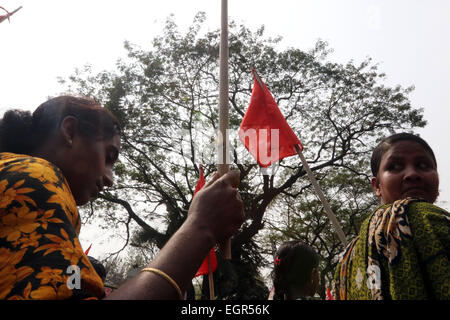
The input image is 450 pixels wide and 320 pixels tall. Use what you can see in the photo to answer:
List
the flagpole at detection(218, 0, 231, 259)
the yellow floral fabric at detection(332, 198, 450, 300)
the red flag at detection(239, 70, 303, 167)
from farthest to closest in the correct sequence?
the red flag at detection(239, 70, 303, 167) → the flagpole at detection(218, 0, 231, 259) → the yellow floral fabric at detection(332, 198, 450, 300)

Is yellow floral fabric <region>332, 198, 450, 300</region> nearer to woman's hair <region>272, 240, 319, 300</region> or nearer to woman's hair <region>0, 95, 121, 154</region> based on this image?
woman's hair <region>0, 95, 121, 154</region>

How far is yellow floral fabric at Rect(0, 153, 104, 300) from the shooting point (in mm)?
663

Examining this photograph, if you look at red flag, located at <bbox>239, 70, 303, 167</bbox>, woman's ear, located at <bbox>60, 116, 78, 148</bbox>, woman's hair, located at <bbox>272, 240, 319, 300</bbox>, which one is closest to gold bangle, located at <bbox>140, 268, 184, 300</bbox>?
woman's ear, located at <bbox>60, 116, 78, 148</bbox>

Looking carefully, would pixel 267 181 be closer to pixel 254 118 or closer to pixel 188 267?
pixel 254 118

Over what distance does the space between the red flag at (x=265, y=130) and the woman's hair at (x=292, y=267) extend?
1049 mm

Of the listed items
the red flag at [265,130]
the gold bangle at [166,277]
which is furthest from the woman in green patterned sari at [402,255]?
the red flag at [265,130]

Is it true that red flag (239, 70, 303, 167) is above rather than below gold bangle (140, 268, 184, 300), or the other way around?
above

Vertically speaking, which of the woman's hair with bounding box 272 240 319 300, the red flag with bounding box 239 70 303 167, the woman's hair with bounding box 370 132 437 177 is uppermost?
the red flag with bounding box 239 70 303 167

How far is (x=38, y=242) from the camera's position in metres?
0.70

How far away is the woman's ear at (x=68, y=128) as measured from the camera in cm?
113

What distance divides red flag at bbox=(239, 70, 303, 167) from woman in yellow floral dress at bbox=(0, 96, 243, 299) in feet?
8.64

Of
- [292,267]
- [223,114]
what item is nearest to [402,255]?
[223,114]

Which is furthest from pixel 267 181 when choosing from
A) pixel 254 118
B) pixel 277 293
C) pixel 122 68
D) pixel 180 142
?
pixel 277 293
